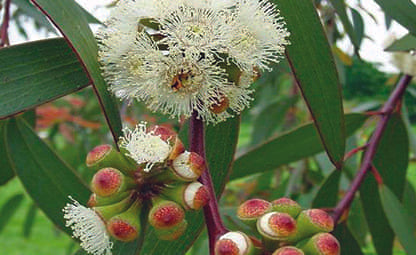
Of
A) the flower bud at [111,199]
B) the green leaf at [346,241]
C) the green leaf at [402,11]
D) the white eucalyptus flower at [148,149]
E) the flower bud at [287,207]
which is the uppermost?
the green leaf at [402,11]

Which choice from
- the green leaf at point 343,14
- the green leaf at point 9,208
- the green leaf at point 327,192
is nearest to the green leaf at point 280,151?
the green leaf at point 327,192

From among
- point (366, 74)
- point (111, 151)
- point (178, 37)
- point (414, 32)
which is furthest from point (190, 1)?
point (366, 74)

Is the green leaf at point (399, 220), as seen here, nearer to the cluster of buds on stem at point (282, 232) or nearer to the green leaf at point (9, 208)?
the cluster of buds on stem at point (282, 232)

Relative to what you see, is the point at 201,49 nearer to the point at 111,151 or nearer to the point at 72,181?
the point at 111,151

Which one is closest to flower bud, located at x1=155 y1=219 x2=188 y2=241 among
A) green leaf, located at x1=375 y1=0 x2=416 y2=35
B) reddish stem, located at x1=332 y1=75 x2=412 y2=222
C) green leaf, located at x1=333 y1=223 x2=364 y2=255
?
green leaf, located at x1=375 y1=0 x2=416 y2=35

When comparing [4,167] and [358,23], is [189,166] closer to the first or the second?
[4,167]
